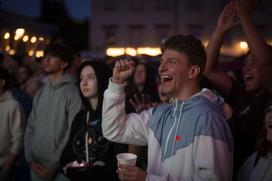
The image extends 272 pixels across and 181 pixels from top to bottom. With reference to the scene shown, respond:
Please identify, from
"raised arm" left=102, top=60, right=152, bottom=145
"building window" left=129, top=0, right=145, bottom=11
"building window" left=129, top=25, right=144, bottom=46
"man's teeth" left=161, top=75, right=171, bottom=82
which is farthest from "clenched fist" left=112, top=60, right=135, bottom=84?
"building window" left=129, top=0, right=145, bottom=11

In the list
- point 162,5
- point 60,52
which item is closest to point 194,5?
point 162,5

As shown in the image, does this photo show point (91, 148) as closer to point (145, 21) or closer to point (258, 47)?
point (258, 47)

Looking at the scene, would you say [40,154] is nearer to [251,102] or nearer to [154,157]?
[154,157]

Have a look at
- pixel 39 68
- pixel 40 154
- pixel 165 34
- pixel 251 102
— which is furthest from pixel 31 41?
pixel 165 34

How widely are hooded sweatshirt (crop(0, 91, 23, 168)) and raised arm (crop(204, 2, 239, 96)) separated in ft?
8.03

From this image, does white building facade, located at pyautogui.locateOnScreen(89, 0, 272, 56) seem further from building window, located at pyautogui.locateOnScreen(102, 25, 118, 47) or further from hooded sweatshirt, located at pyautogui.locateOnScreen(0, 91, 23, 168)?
hooded sweatshirt, located at pyautogui.locateOnScreen(0, 91, 23, 168)

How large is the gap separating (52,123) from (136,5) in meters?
25.5

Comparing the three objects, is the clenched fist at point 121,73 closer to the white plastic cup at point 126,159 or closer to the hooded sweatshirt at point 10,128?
the white plastic cup at point 126,159

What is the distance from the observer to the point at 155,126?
2.37 meters

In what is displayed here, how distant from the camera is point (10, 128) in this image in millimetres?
4121

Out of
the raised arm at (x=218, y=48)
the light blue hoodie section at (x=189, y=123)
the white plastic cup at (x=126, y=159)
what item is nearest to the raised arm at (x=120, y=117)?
the light blue hoodie section at (x=189, y=123)

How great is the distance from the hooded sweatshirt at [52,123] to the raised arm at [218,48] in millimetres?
1654

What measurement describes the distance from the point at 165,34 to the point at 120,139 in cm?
2545

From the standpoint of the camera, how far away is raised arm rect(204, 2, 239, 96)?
3.09 m
